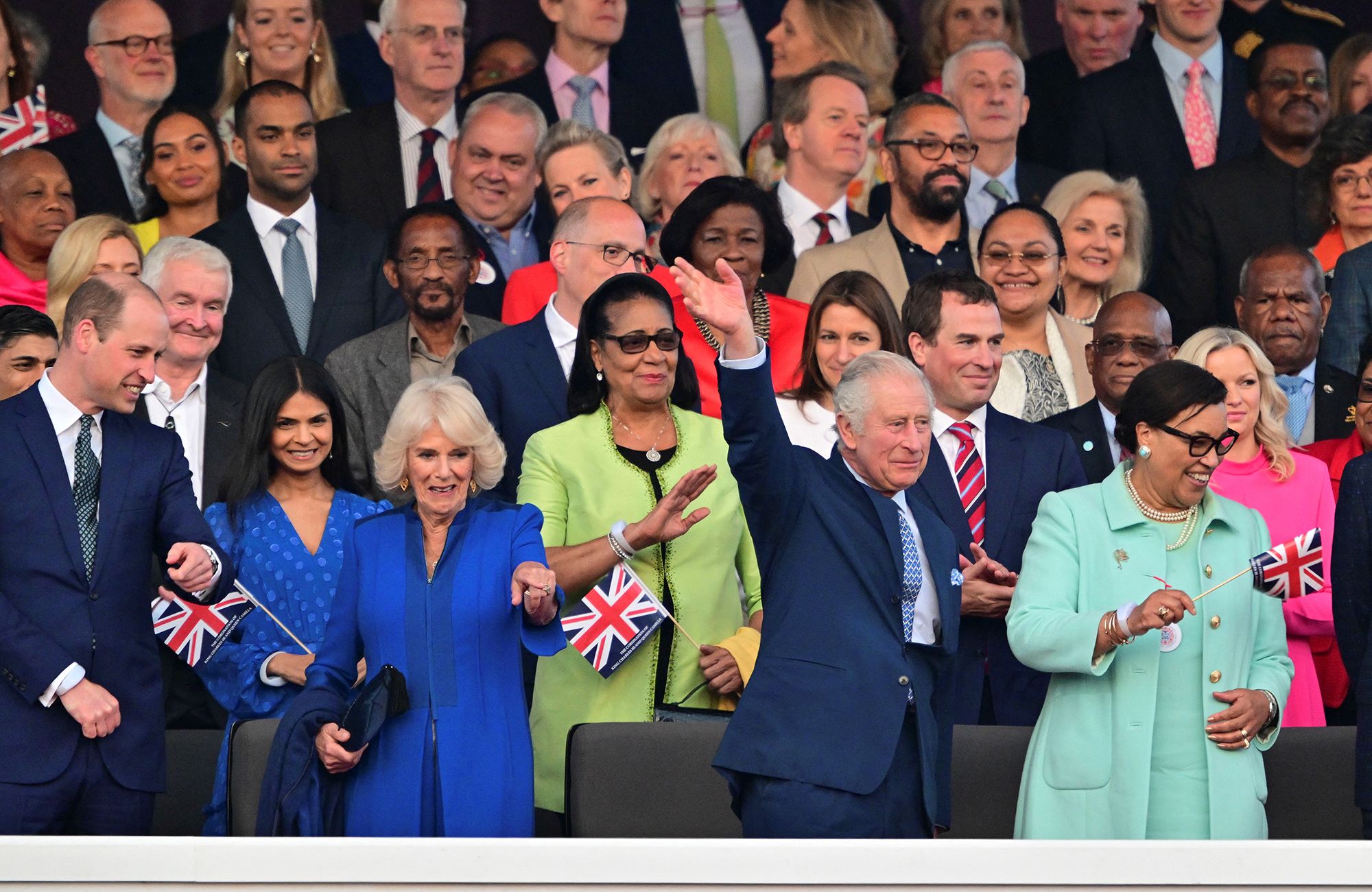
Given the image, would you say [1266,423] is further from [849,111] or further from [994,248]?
[849,111]

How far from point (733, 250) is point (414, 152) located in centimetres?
180

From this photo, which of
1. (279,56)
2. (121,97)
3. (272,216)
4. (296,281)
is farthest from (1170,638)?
(121,97)

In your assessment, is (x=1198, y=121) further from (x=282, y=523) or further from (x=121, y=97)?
(x=282, y=523)

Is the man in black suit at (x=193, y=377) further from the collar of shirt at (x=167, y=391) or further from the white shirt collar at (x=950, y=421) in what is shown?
the white shirt collar at (x=950, y=421)

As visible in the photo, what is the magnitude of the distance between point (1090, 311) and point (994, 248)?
1.99 ft

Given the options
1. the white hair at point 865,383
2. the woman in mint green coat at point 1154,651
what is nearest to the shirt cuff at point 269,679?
the white hair at point 865,383

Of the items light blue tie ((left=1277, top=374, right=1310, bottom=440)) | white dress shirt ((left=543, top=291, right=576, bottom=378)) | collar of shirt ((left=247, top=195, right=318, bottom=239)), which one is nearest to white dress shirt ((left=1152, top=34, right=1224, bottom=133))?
light blue tie ((left=1277, top=374, right=1310, bottom=440))

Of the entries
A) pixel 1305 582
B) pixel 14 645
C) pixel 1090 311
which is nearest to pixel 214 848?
pixel 14 645

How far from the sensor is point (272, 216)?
6.13 m

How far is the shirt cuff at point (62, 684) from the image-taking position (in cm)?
405

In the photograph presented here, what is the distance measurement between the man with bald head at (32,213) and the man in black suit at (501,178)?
4.07 feet

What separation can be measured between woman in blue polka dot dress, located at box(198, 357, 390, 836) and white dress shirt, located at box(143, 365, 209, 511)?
482 mm

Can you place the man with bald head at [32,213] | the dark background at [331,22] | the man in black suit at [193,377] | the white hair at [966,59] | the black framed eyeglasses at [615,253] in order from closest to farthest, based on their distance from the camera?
→ the man in black suit at [193,377] → the black framed eyeglasses at [615,253] → the man with bald head at [32,213] → the white hair at [966,59] → the dark background at [331,22]

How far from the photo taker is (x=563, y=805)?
4434mm
